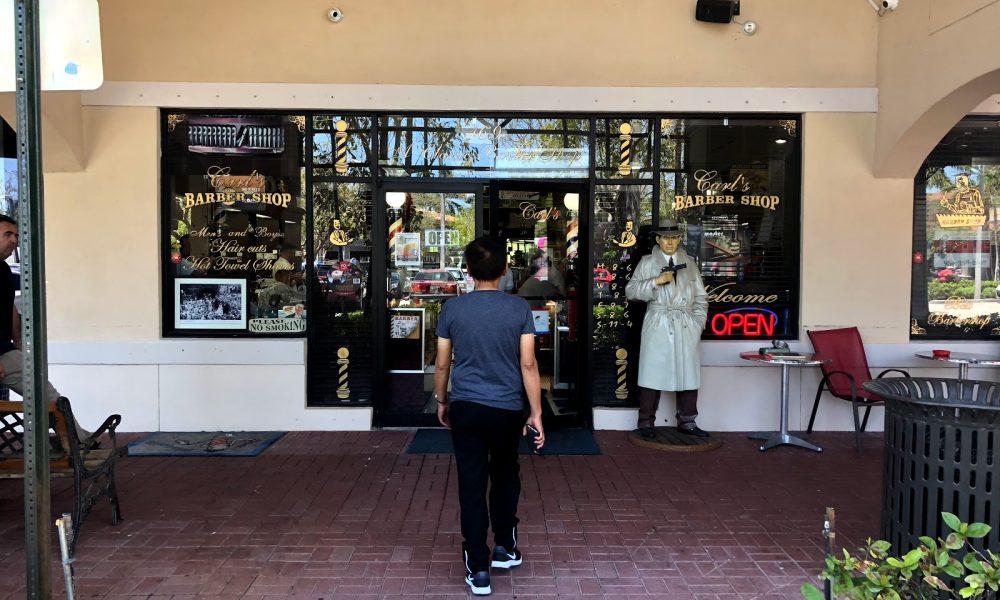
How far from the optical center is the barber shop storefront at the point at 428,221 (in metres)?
6.35

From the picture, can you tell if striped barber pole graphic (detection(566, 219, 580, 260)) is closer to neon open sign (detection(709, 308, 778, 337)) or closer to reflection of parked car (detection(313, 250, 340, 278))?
neon open sign (detection(709, 308, 778, 337))

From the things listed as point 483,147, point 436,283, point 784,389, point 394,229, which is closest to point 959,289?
point 784,389

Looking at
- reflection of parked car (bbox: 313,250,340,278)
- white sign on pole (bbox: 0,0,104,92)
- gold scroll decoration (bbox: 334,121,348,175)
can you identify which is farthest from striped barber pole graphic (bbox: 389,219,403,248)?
white sign on pole (bbox: 0,0,104,92)

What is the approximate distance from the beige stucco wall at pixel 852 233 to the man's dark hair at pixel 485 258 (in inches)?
166

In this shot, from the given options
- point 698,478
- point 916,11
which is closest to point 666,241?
point 698,478

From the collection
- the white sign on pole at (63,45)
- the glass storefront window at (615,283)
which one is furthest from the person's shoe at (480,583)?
the glass storefront window at (615,283)

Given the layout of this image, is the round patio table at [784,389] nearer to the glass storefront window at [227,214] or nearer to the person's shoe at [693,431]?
the person's shoe at [693,431]

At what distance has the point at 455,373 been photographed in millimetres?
3262

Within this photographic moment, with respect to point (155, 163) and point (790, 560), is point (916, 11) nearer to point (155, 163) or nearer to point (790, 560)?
point (790, 560)

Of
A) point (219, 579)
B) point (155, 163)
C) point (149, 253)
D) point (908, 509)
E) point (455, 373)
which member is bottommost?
point (219, 579)

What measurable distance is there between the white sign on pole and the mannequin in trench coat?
181 inches

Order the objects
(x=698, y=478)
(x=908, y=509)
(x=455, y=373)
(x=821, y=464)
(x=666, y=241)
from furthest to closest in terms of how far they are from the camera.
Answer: (x=666, y=241)
(x=821, y=464)
(x=698, y=478)
(x=455, y=373)
(x=908, y=509)

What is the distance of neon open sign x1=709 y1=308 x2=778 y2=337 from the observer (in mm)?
6449

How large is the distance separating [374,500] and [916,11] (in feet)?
19.5
